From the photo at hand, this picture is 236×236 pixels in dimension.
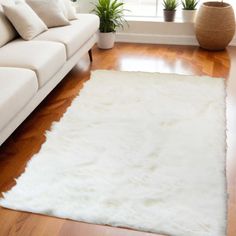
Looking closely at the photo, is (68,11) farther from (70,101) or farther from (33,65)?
(33,65)

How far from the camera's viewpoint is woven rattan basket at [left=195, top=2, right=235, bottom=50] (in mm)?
3684

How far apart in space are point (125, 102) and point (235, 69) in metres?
1.36

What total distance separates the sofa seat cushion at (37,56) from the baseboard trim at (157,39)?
1.77 metres

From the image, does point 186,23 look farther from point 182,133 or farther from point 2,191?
point 2,191

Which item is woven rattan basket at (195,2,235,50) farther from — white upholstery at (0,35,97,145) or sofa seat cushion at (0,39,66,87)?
sofa seat cushion at (0,39,66,87)

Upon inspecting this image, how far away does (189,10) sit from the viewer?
406cm

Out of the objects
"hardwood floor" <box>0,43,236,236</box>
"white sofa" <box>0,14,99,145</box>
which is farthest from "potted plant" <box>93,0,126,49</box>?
"white sofa" <box>0,14,99,145</box>

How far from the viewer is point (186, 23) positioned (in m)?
4.13

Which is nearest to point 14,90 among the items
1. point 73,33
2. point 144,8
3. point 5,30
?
point 5,30

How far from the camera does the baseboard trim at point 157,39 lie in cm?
421

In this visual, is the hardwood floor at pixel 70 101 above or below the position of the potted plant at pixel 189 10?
below

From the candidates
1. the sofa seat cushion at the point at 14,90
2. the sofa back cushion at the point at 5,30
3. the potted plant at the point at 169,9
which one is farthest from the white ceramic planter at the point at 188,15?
the sofa seat cushion at the point at 14,90

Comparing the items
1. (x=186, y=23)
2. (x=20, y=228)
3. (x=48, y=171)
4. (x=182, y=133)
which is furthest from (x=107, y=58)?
(x=20, y=228)

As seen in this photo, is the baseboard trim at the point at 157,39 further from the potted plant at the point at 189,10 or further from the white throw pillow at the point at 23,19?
the white throw pillow at the point at 23,19
